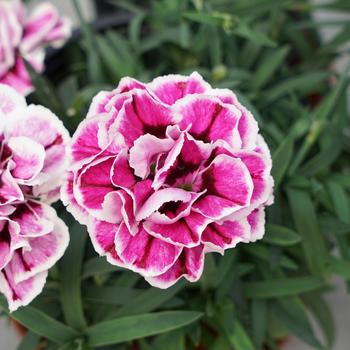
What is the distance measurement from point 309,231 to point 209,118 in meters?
0.24

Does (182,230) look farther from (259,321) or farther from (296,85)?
(296,85)

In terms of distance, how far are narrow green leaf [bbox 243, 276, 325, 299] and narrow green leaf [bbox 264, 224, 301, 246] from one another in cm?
5

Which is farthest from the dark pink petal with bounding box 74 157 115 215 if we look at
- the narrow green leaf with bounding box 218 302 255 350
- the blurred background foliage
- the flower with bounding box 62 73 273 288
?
the narrow green leaf with bounding box 218 302 255 350

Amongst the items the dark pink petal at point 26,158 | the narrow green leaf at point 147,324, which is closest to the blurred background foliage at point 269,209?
the narrow green leaf at point 147,324

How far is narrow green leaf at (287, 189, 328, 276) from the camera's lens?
0.56 m

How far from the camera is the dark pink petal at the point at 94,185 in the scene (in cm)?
36

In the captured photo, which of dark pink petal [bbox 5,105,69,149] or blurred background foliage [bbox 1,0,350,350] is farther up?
dark pink petal [bbox 5,105,69,149]

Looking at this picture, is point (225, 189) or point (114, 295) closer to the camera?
point (225, 189)

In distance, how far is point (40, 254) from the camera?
0.41 metres

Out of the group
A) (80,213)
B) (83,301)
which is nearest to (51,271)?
(83,301)

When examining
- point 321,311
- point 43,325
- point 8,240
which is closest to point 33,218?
point 8,240

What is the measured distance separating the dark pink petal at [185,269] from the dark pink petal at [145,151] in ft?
0.18

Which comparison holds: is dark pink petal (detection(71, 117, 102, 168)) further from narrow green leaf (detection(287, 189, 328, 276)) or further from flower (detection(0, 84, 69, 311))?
narrow green leaf (detection(287, 189, 328, 276))

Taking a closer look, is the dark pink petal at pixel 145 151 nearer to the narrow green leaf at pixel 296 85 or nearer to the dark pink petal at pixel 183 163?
the dark pink petal at pixel 183 163
